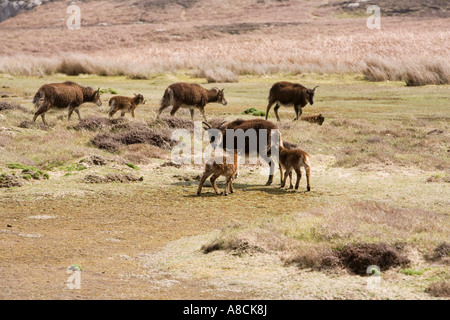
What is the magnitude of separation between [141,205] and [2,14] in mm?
105900

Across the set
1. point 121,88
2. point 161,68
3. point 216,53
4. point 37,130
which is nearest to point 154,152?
point 37,130

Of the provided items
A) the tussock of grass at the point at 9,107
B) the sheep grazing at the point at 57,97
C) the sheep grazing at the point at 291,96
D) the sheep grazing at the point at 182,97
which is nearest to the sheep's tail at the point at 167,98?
the sheep grazing at the point at 182,97

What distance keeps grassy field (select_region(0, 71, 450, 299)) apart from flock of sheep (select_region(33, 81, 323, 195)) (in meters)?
0.65

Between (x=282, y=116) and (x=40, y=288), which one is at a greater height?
(x=40, y=288)

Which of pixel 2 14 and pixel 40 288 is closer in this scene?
pixel 40 288

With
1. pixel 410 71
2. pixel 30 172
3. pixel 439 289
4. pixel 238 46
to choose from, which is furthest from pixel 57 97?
pixel 238 46

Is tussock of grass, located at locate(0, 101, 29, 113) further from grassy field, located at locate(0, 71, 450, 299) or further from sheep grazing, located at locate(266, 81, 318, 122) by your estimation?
sheep grazing, located at locate(266, 81, 318, 122)

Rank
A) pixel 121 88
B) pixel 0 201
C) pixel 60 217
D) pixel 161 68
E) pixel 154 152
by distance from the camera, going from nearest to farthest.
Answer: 1. pixel 60 217
2. pixel 0 201
3. pixel 154 152
4. pixel 121 88
5. pixel 161 68

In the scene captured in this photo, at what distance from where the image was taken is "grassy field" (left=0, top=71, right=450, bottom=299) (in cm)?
816

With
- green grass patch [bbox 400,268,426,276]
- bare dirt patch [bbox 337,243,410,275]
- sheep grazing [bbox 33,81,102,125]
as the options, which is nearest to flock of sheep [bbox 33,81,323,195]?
sheep grazing [bbox 33,81,102,125]

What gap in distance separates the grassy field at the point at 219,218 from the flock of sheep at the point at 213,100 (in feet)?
2.12

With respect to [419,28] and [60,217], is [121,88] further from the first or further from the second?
[419,28]

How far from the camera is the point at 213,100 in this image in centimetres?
2519

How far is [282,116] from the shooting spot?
26.8 m
